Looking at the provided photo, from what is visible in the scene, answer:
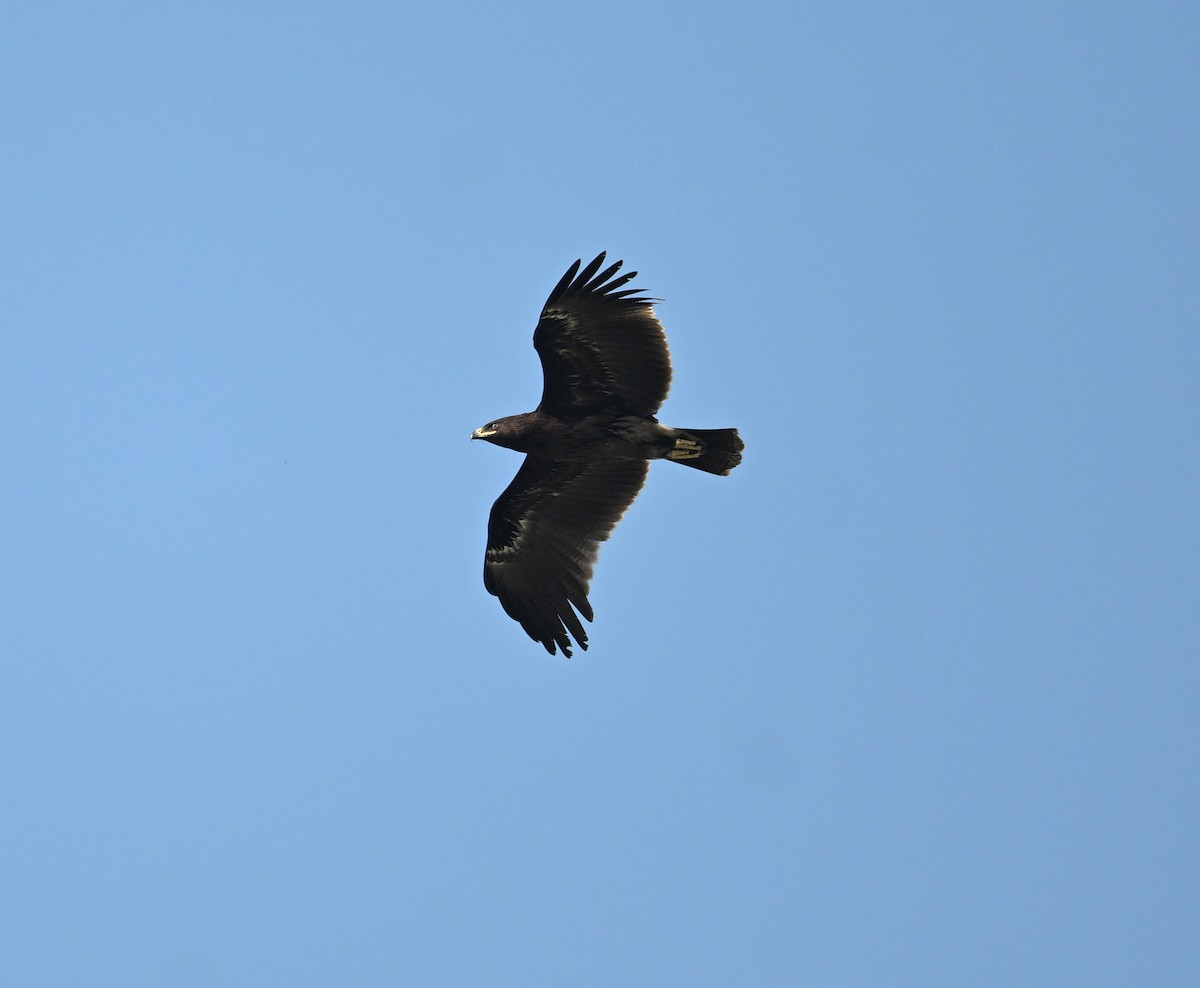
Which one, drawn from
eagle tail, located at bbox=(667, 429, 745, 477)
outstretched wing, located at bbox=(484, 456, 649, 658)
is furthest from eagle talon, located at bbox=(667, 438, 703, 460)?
outstretched wing, located at bbox=(484, 456, 649, 658)

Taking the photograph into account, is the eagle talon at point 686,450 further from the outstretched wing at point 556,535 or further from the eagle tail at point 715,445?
the outstretched wing at point 556,535

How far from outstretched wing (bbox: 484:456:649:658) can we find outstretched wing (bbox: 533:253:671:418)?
929 mm

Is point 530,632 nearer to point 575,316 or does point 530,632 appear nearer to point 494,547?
point 494,547

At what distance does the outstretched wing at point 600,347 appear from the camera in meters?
17.6

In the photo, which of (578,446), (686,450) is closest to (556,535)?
(578,446)

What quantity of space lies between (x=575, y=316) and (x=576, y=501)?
7.13 feet

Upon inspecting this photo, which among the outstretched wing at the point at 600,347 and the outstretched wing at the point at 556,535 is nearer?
the outstretched wing at the point at 600,347

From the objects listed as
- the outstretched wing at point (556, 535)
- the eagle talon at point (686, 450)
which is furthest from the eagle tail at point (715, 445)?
the outstretched wing at point (556, 535)

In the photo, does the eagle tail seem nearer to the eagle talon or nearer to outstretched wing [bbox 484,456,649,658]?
the eagle talon

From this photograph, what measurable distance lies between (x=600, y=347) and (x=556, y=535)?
2.22 metres

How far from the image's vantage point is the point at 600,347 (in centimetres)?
1786

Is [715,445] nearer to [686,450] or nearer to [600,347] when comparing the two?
[686,450]

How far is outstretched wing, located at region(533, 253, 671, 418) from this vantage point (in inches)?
694

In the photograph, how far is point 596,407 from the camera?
18234 mm
